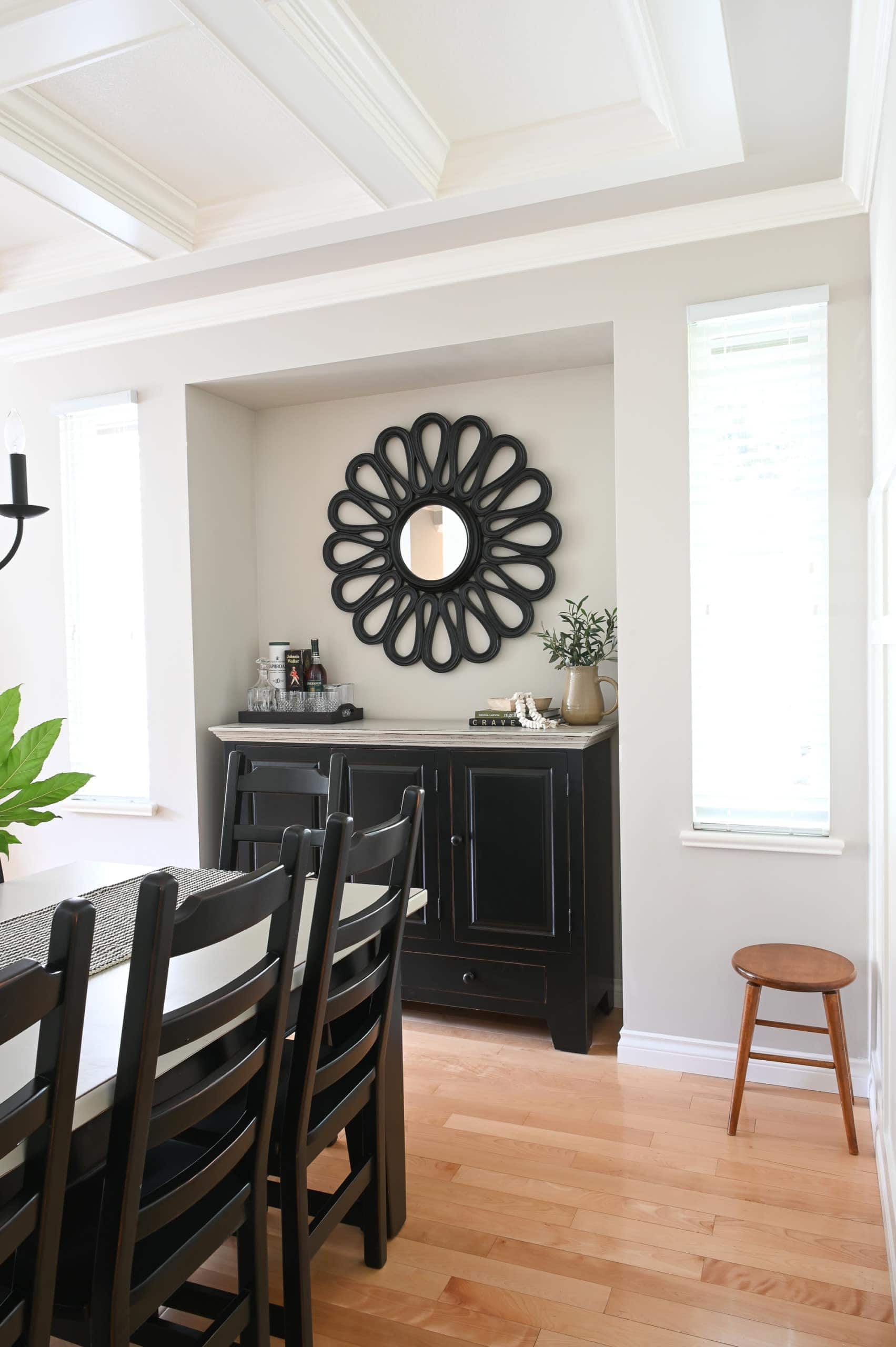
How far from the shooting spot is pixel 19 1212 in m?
1.08

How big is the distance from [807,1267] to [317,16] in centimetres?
293

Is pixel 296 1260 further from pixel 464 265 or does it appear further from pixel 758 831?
pixel 464 265

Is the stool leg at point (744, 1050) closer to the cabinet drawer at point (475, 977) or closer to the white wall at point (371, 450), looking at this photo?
the cabinet drawer at point (475, 977)

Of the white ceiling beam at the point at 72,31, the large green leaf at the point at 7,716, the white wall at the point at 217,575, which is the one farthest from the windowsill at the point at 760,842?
the white ceiling beam at the point at 72,31

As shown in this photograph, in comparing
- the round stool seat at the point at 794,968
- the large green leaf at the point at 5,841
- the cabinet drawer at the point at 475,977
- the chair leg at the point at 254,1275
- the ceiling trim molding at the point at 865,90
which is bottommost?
the cabinet drawer at the point at 475,977

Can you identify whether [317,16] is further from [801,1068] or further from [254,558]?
[801,1068]

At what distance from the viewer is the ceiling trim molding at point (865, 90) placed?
1.89m

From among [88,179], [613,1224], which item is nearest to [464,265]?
[88,179]

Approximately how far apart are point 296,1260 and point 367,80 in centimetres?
262

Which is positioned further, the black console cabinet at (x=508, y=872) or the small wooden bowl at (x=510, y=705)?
the small wooden bowl at (x=510, y=705)

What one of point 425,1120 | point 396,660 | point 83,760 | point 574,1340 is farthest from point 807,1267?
point 83,760

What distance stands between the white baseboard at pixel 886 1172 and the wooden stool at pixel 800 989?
0.22ft

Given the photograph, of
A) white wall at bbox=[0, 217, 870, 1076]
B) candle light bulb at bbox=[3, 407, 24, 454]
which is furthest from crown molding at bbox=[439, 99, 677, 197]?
candle light bulb at bbox=[3, 407, 24, 454]

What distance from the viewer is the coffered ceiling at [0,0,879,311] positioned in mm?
2078
